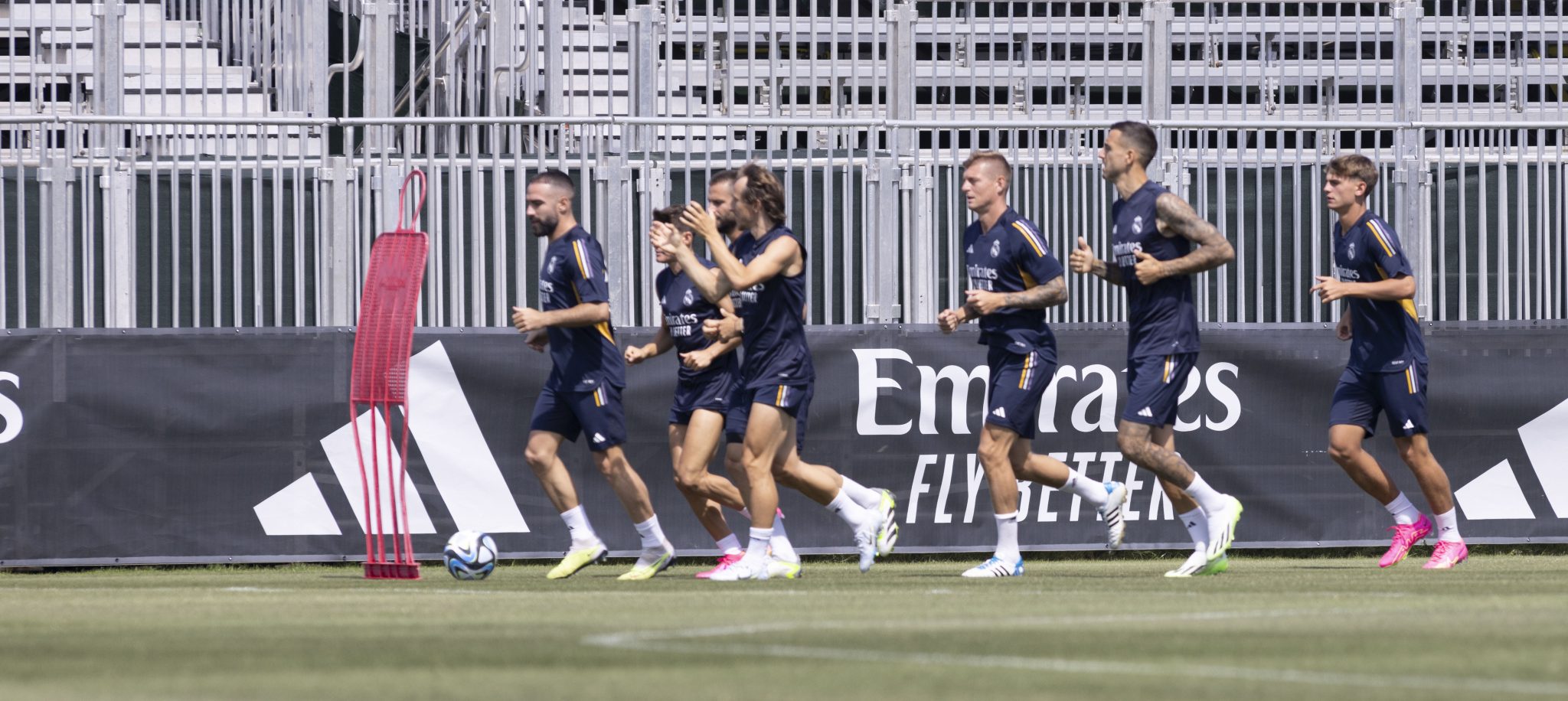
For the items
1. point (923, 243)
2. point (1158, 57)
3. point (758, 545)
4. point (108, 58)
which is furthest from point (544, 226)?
point (108, 58)

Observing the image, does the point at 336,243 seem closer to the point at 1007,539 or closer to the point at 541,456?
the point at 541,456

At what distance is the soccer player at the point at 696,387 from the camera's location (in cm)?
979

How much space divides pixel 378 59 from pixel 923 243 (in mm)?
3382

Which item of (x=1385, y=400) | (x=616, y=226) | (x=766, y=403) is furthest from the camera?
(x=616, y=226)

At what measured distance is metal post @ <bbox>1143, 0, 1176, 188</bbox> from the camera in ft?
42.5

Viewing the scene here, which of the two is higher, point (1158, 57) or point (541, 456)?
point (1158, 57)

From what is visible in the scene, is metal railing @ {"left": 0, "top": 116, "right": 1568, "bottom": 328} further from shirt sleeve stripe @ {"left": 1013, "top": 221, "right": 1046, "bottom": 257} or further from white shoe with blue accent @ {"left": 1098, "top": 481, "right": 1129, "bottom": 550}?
white shoe with blue accent @ {"left": 1098, "top": 481, "right": 1129, "bottom": 550}

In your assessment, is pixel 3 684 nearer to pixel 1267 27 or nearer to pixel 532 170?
pixel 532 170

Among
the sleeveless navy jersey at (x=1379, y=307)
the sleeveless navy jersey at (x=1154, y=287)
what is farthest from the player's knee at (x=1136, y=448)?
the sleeveless navy jersey at (x=1379, y=307)

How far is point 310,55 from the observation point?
1401 cm

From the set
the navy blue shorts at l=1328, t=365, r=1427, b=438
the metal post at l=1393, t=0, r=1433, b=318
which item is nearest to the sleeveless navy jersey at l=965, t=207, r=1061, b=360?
the navy blue shorts at l=1328, t=365, r=1427, b=438

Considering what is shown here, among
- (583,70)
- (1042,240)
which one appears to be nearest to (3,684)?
(1042,240)

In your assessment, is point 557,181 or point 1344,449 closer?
point 557,181

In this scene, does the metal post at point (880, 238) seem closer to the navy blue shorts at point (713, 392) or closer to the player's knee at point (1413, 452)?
the navy blue shorts at point (713, 392)
